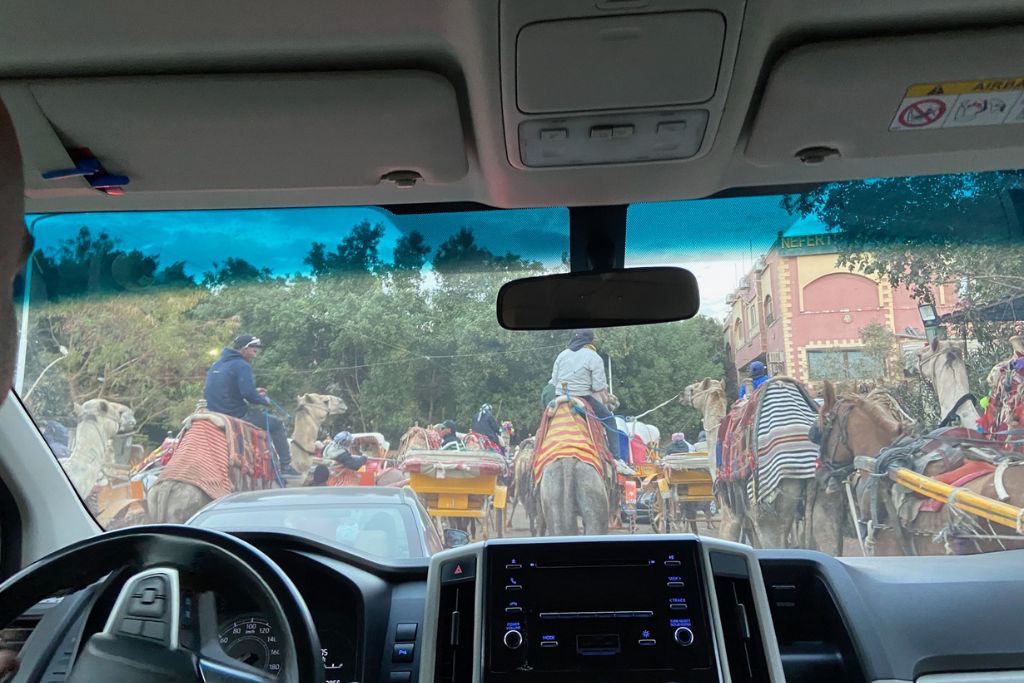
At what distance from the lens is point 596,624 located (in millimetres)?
2346

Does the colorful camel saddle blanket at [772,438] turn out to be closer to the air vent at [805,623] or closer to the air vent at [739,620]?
the air vent at [805,623]

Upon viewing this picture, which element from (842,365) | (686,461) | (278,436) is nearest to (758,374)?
(842,365)

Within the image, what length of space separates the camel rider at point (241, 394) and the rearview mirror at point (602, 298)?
4.51 ft

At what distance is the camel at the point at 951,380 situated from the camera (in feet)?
10.4

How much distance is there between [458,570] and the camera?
2.49 m

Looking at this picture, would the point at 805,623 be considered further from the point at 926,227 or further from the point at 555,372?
the point at 926,227

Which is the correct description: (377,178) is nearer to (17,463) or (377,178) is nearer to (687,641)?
(687,641)

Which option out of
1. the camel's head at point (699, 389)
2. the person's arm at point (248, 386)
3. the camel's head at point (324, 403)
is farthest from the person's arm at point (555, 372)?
the person's arm at point (248, 386)

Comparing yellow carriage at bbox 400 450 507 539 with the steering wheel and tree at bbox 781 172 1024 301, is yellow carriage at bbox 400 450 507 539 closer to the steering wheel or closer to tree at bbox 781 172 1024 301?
the steering wheel

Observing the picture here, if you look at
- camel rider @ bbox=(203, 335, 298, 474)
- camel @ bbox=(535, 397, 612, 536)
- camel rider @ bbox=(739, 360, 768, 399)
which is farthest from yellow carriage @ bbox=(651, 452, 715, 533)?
camel rider @ bbox=(203, 335, 298, 474)

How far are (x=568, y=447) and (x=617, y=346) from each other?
1.69ft

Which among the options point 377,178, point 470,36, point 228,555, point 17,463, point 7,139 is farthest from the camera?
point 17,463

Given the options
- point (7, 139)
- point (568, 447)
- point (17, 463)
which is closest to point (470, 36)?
point (7, 139)

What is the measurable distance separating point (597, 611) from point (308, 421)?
1.61m
